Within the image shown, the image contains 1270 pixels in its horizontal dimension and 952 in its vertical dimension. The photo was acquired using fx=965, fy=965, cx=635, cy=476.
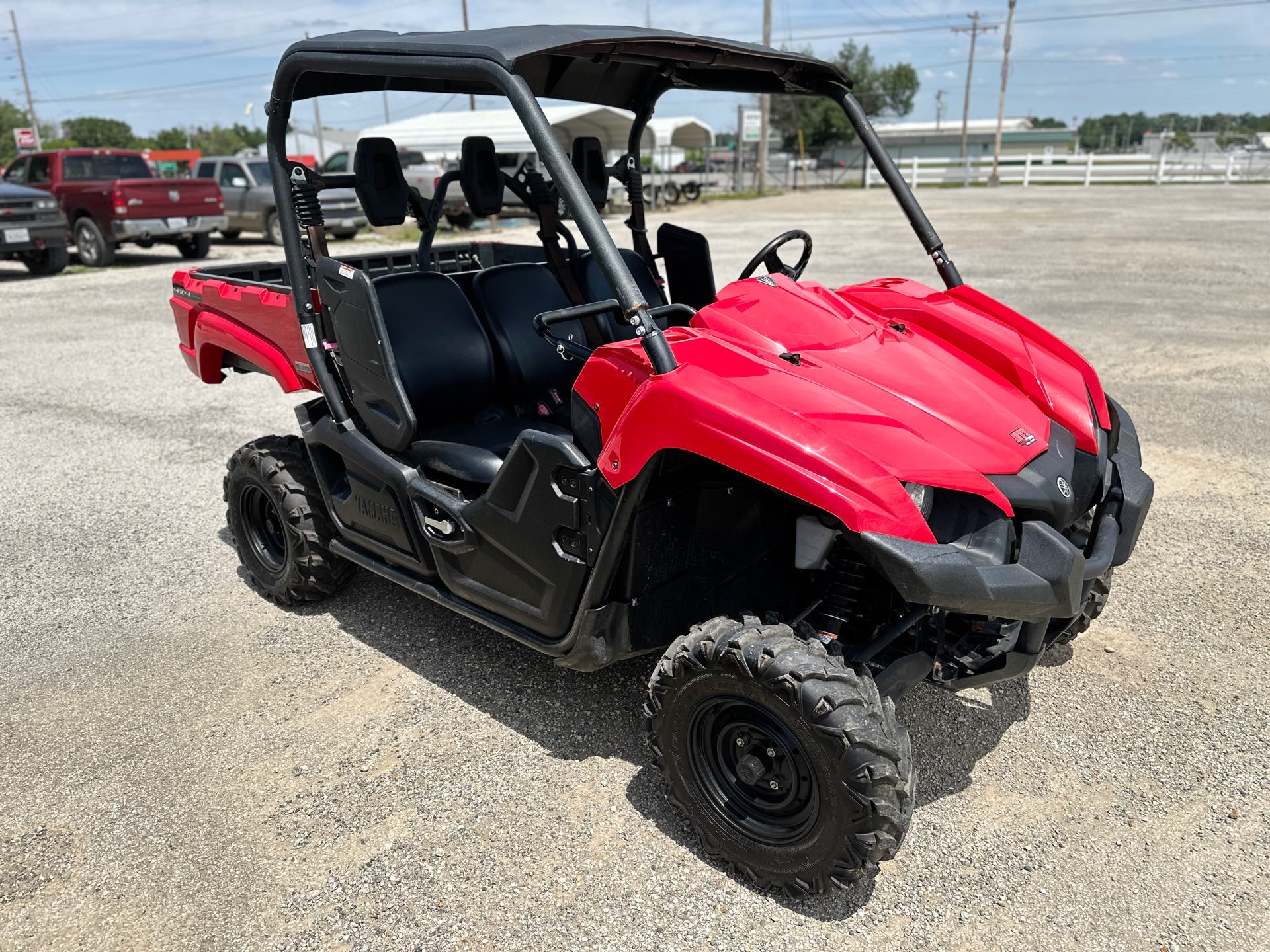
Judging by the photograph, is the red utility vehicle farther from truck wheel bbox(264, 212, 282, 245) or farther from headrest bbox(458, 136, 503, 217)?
truck wheel bbox(264, 212, 282, 245)

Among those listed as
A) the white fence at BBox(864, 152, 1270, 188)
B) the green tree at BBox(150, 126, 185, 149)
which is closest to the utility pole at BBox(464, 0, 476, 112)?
the white fence at BBox(864, 152, 1270, 188)

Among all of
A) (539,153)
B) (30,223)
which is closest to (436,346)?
(539,153)

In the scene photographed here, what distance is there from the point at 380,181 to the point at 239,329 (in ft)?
3.54

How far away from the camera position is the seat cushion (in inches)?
125

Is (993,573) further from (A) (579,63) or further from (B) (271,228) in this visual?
(B) (271,228)

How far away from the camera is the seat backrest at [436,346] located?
11.7 ft

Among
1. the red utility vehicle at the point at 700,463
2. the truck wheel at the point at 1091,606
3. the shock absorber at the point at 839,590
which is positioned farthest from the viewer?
the truck wheel at the point at 1091,606

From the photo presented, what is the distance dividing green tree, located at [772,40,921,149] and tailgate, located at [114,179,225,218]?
37.2 m

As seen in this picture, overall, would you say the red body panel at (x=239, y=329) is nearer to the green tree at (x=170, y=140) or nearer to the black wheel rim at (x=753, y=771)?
the black wheel rim at (x=753, y=771)

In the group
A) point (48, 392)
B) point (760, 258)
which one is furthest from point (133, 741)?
point (48, 392)

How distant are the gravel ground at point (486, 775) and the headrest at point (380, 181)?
1.57 meters

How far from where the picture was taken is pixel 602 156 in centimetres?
402

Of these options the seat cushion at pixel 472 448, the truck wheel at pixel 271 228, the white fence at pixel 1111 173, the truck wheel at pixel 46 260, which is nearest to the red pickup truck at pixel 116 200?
the truck wheel at pixel 46 260

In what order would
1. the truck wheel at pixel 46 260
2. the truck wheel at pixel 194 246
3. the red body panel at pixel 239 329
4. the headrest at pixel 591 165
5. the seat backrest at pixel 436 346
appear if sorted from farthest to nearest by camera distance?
the truck wheel at pixel 194 246 → the truck wheel at pixel 46 260 → the headrest at pixel 591 165 → the red body panel at pixel 239 329 → the seat backrest at pixel 436 346
